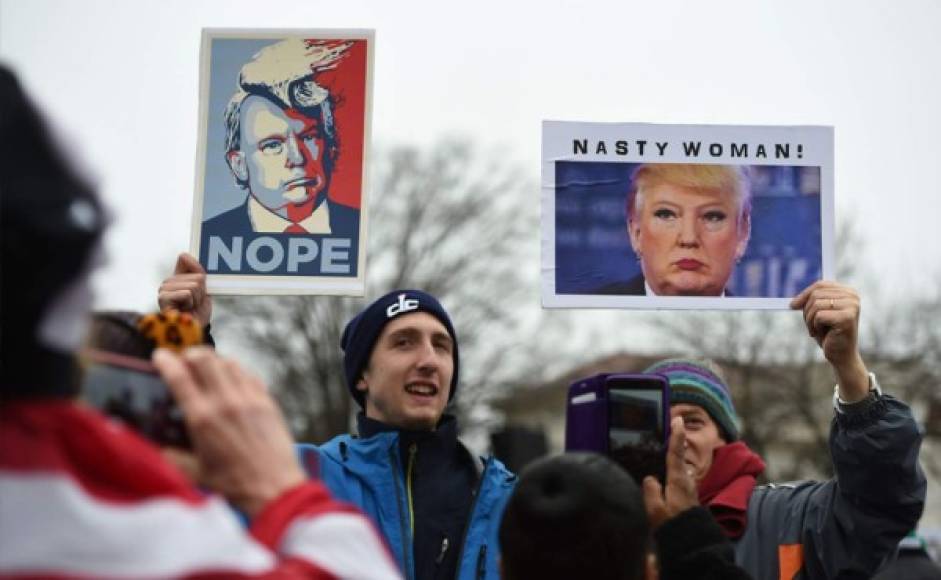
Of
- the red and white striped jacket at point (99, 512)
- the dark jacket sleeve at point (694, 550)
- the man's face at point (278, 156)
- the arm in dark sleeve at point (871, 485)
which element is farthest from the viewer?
the man's face at point (278, 156)

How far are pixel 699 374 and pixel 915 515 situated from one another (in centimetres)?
95

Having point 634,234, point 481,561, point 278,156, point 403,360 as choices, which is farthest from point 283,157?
point 481,561

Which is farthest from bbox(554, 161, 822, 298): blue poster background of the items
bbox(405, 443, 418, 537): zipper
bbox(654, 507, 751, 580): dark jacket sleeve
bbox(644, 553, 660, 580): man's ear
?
bbox(644, 553, 660, 580): man's ear

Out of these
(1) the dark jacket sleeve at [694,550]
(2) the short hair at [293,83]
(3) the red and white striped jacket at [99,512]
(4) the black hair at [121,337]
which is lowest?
(1) the dark jacket sleeve at [694,550]

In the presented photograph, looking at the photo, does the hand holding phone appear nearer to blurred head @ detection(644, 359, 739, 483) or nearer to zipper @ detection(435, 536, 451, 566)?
zipper @ detection(435, 536, 451, 566)

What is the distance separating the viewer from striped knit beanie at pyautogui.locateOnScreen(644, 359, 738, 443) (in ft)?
13.8

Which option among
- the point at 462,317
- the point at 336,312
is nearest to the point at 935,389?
the point at 462,317

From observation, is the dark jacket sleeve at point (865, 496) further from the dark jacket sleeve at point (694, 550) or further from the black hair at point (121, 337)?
the black hair at point (121, 337)

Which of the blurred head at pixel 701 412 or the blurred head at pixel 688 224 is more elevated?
the blurred head at pixel 688 224

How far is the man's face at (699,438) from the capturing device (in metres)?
4.13

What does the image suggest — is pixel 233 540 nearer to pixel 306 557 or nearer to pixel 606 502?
pixel 306 557

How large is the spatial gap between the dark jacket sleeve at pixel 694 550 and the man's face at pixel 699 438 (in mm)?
1158

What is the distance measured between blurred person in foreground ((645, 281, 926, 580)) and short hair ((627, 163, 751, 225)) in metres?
0.45

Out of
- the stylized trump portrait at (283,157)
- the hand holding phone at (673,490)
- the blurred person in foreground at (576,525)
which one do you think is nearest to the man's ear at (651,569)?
the blurred person in foreground at (576,525)
